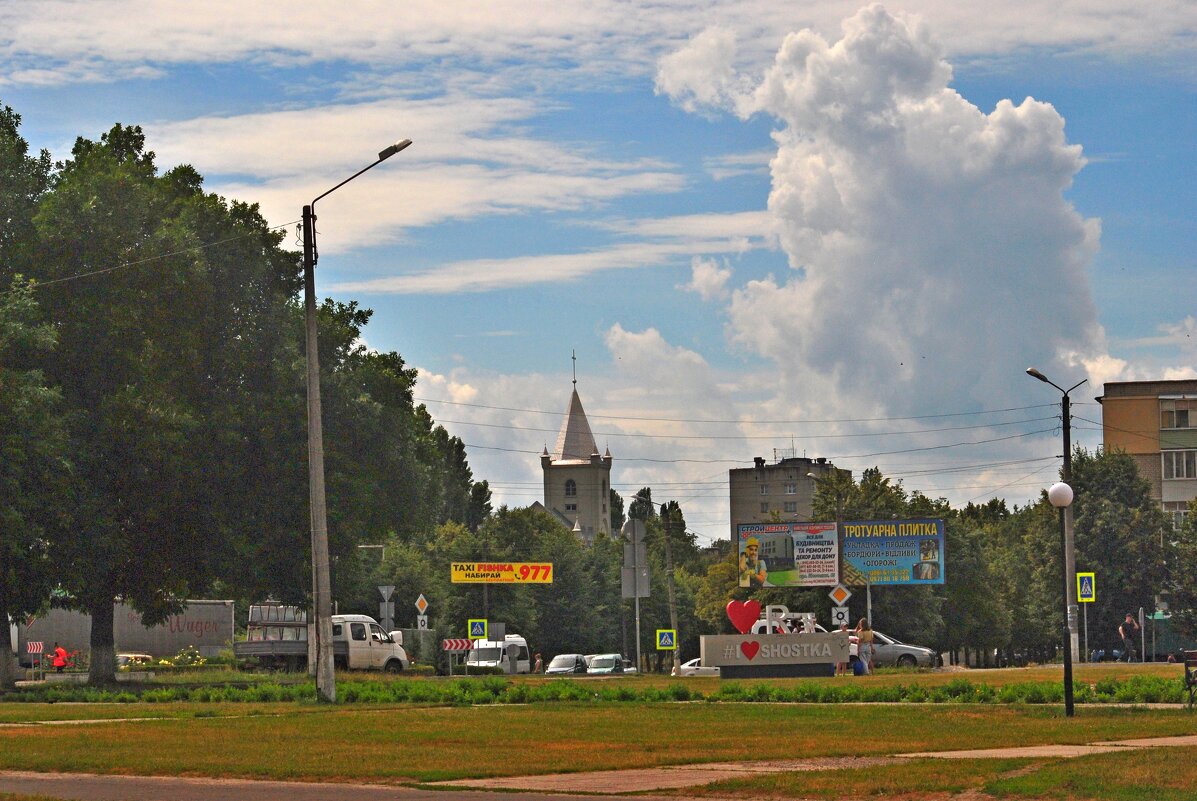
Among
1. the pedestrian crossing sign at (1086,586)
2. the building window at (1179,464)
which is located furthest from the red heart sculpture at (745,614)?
the building window at (1179,464)

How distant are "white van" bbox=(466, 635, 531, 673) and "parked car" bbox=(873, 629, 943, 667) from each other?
1527cm

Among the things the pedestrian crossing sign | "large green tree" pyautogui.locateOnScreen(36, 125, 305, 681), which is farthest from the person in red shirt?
the pedestrian crossing sign

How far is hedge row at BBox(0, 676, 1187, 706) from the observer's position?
27.7m

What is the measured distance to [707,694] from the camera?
32094mm

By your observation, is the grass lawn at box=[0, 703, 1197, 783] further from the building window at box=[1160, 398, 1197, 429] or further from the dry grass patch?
the building window at box=[1160, 398, 1197, 429]

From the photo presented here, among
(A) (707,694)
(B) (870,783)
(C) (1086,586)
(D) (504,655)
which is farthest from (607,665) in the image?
(B) (870,783)

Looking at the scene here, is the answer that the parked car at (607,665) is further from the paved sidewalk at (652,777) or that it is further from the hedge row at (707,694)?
the paved sidewalk at (652,777)

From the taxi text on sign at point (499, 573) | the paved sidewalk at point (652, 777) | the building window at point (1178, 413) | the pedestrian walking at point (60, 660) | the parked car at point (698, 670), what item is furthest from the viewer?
the building window at point (1178, 413)

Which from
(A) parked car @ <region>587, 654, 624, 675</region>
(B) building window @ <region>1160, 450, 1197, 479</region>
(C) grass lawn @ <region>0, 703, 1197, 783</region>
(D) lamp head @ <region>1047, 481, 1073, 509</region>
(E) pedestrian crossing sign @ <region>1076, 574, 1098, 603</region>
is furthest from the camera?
(B) building window @ <region>1160, 450, 1197, 479</region>

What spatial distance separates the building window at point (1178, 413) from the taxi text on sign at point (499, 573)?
44.1 metres

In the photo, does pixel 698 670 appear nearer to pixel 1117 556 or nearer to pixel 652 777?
pixel 1117 556

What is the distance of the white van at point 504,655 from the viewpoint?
71938 mm

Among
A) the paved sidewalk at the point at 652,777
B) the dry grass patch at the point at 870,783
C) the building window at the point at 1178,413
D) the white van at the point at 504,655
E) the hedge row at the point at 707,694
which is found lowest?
the white van at the point at 504,655

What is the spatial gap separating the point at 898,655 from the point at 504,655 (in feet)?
72.3
